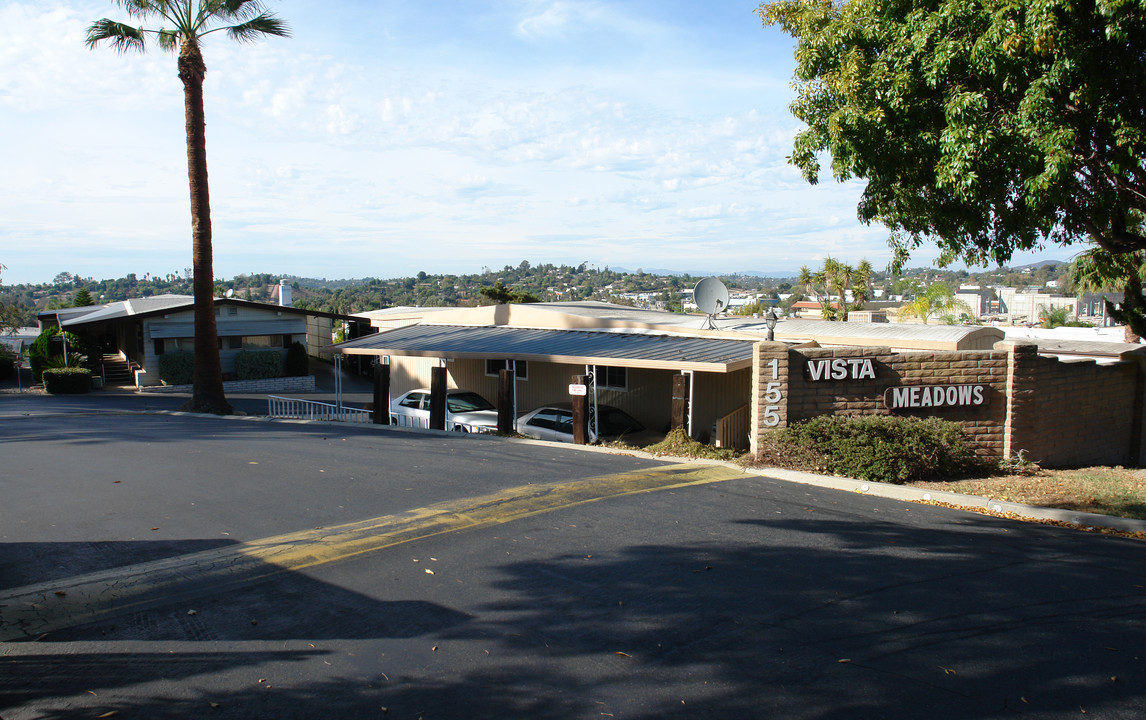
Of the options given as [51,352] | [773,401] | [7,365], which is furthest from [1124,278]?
[7,365]

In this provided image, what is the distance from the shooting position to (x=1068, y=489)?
416 inches

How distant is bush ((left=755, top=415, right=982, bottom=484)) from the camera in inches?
419

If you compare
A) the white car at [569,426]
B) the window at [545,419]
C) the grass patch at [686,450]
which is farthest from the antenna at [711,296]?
the grass patch at [686,450]

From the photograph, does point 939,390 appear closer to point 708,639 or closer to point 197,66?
point 708,639

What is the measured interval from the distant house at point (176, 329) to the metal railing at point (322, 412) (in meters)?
10.8

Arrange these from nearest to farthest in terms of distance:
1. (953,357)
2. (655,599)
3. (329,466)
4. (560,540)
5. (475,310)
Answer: (655,599) → (560,540) → (329,466) → (953,357) → (475,310)

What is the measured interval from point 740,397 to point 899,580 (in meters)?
10.3

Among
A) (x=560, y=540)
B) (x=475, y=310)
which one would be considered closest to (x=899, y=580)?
(x=560, y=540)

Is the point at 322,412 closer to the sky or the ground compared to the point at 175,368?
closer to the ground

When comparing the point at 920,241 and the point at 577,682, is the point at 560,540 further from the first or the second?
the point at 920,241

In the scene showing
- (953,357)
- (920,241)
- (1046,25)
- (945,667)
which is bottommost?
(945,667)

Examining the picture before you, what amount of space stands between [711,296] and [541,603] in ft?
41.0

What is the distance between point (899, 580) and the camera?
6.42 meters

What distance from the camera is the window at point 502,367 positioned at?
2011cm
